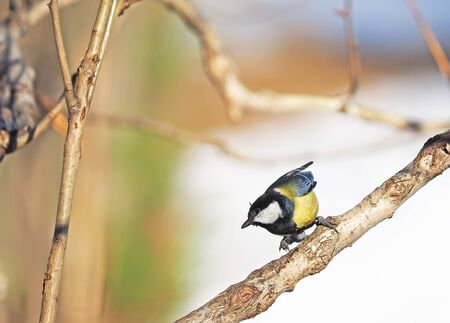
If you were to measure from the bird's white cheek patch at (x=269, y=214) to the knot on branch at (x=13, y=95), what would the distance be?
0.59ft

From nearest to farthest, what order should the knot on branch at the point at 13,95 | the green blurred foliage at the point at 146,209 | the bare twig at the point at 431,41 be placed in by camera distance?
the knot on branch at the point at 13,95
the bare twig at the point at 431,41
the green blurred foliage at the point at 146,209

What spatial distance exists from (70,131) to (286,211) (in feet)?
0.46

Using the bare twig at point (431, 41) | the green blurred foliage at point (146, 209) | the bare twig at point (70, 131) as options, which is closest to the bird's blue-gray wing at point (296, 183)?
the bare twig at point (70, 131)

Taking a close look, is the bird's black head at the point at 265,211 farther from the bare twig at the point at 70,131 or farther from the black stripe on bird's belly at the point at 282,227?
the bare twig at the point at 70,131

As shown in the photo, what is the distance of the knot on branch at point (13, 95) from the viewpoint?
1.69 ft

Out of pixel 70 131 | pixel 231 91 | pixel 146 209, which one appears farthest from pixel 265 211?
pixel 146 209

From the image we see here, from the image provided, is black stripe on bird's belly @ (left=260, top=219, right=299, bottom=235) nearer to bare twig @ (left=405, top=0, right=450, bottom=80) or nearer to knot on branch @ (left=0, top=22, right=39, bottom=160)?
knot on branch @ (left=0, top=22, right=39, bottom=160)

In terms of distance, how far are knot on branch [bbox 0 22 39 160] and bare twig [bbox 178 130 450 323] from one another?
0.65ft

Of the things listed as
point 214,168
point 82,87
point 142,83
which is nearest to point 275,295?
point 82,87

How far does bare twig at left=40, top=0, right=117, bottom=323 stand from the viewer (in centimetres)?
36

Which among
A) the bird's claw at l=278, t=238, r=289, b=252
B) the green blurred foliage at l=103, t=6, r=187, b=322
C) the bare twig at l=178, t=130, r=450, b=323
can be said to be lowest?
the bare twig at l=178, t=130, r=450, b=323

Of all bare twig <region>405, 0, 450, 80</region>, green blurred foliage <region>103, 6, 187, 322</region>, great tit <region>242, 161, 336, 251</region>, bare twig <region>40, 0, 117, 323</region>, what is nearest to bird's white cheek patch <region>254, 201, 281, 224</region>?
great tit <region>242, 161, 336, 251</region>

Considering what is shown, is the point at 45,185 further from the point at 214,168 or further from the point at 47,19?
the point at 214,168

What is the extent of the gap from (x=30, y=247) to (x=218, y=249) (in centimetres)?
34
